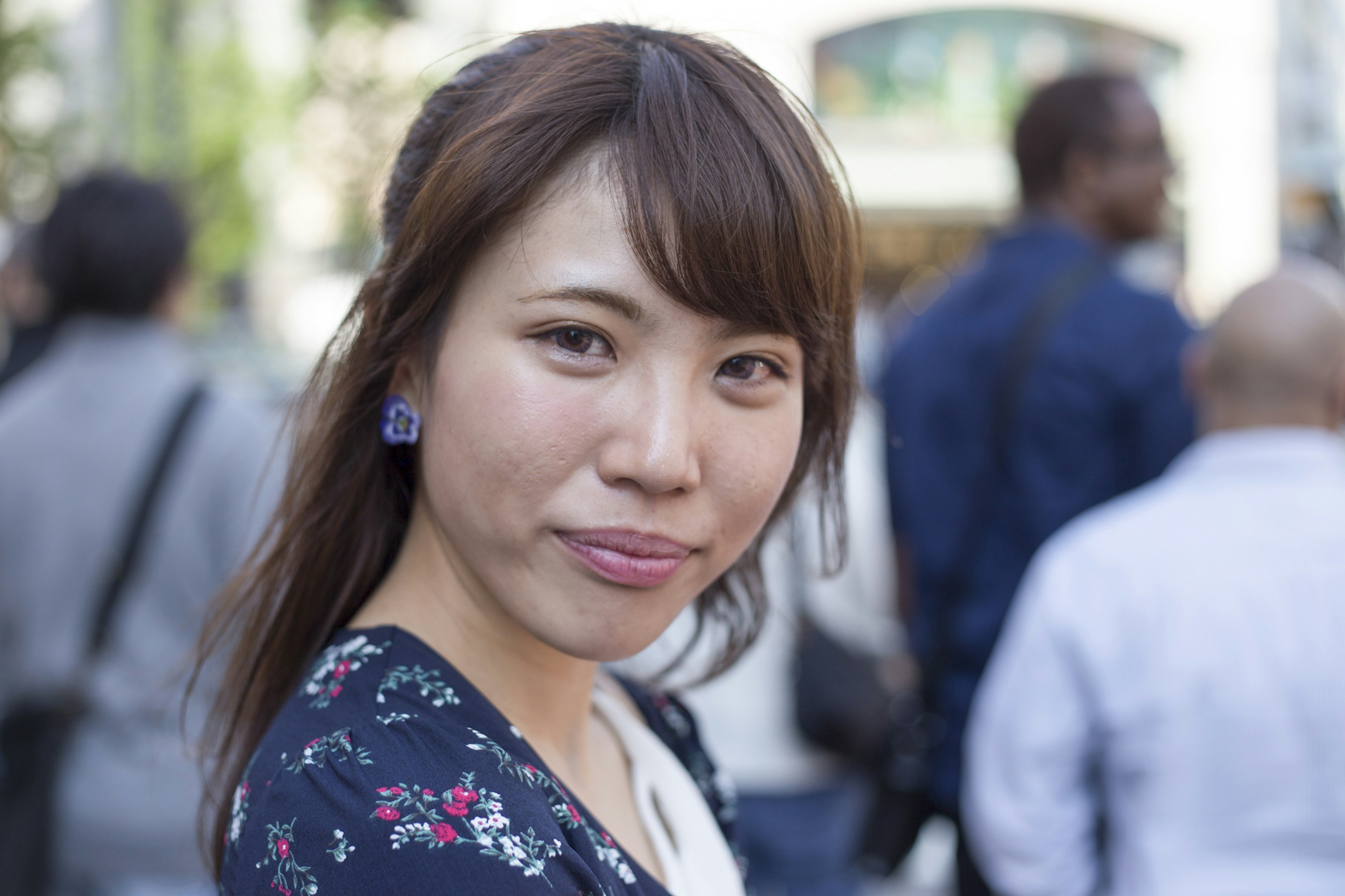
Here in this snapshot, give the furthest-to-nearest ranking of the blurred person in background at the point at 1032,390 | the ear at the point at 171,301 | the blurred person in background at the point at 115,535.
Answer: the ear at the point at 171,301 → the blurred person in background at the point at 1032,390 → the blurred person in background at the point at 115,535

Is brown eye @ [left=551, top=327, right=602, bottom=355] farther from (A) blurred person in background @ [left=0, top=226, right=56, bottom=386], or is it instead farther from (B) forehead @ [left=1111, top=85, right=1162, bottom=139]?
(A) blurred person in background @ [left=0, top=226, right=56, bottom=386]

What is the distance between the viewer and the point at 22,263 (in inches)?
200

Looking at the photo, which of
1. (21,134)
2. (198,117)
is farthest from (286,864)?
(198,117)

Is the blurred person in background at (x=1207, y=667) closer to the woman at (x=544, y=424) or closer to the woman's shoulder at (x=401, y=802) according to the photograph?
the woman at (x=544, y=424)

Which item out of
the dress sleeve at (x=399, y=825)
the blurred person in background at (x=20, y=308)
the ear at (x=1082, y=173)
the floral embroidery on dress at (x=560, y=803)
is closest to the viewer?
the dress sleeve at (x=399, y=825)

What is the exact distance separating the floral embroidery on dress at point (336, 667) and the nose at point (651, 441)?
292mm

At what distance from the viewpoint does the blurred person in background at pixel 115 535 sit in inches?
96.8

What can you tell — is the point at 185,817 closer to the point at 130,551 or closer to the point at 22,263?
the point at 130,551

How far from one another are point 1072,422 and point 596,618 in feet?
6.22

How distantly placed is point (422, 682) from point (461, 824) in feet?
0.61

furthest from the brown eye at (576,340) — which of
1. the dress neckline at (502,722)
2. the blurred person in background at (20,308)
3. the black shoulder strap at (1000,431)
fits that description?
the blurred person in background at (20,308)

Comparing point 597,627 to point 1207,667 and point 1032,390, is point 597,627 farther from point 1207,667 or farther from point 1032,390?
point 1032,390

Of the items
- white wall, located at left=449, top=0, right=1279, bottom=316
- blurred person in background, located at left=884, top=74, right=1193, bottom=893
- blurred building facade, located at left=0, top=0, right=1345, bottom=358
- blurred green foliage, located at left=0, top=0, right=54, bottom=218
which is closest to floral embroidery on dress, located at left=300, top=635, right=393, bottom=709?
blurred building facade, located at left=0, top=0, right=1345, bottom=358

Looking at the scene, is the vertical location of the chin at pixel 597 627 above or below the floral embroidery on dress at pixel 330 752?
above
